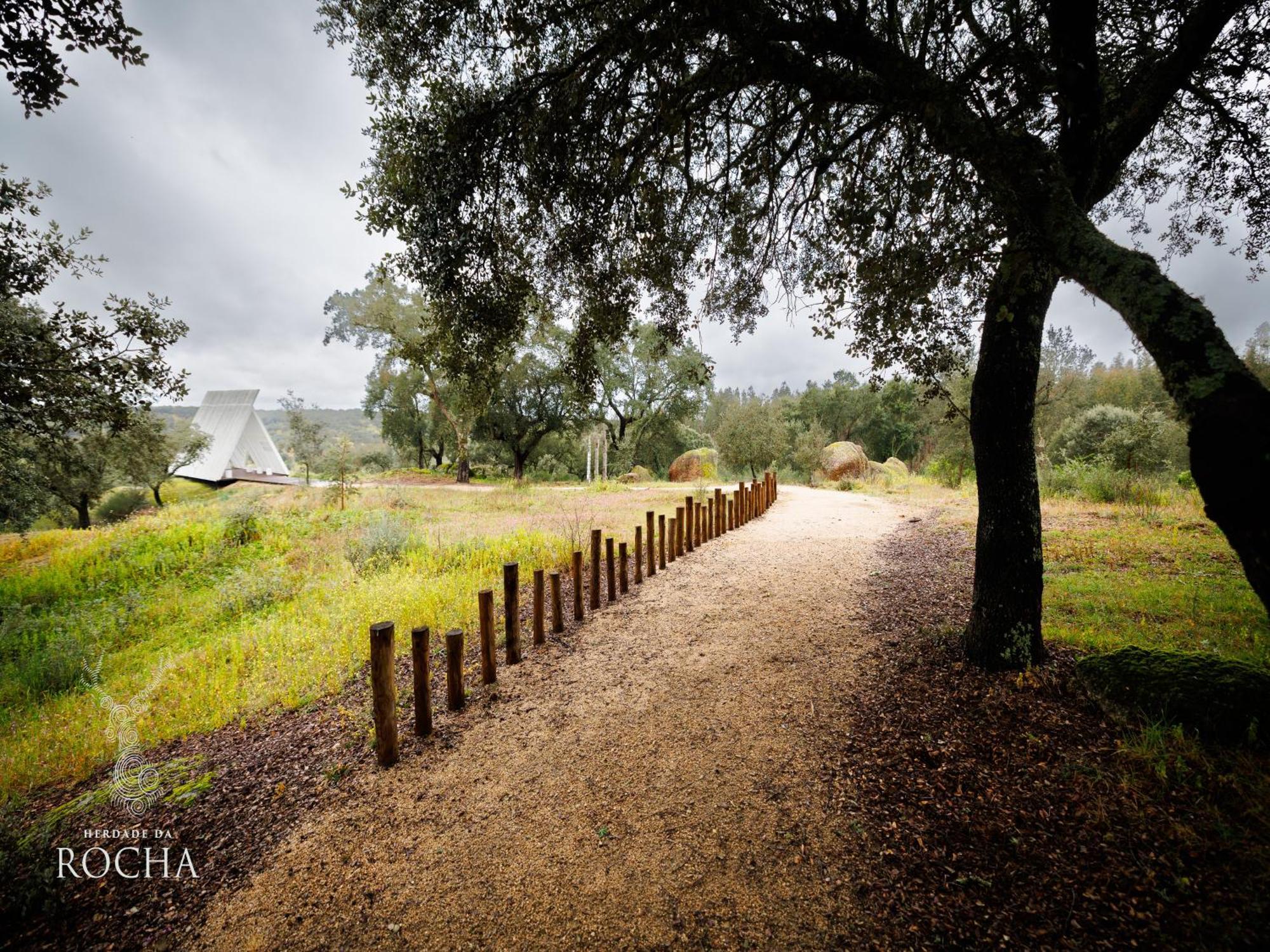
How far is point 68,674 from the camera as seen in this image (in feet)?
18.3

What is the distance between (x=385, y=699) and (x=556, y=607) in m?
2.25

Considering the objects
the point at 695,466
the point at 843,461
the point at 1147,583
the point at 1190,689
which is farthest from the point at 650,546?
the point at 695,466

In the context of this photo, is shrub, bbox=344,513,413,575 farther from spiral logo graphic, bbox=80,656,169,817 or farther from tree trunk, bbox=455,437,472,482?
tree trunk, bbox=455,437,472,482

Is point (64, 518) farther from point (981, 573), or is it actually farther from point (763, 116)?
point (981, 573)

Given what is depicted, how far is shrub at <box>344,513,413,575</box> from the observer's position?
8.46 m

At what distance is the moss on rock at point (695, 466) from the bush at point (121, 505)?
28966 mm

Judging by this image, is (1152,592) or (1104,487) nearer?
(1152,592)

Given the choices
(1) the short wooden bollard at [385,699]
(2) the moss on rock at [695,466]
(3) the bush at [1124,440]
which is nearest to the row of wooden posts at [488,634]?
(1) the short wooden bollard at [385,699]

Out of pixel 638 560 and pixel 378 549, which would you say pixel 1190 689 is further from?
pixel 378 549

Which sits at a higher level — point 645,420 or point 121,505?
point 645,420

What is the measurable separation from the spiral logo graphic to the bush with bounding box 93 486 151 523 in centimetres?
2609

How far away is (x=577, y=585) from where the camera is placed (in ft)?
19.3

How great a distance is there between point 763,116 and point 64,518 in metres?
32.7

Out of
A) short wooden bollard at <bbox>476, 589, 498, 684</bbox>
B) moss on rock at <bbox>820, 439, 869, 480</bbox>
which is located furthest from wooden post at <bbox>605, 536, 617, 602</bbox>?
moss on rock at <bbox>820, 439, 869, 480</bbox>
